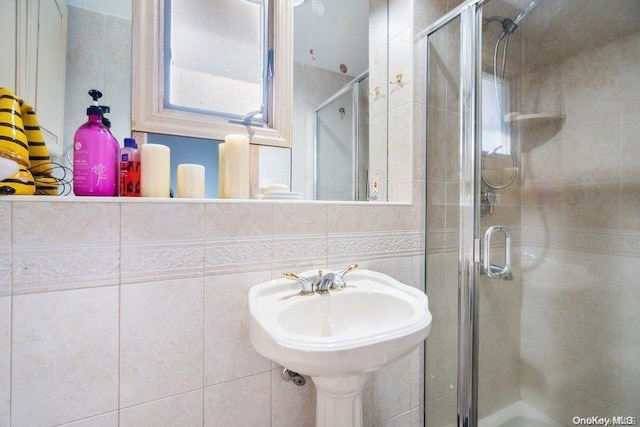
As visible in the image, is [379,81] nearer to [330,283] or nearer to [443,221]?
[443,221]

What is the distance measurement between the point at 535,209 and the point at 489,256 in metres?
0.38

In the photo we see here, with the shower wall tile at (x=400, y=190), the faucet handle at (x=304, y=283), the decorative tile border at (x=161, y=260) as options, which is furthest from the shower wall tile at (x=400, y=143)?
the decorative tile border at (x=161, y=260)

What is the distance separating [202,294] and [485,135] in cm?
124

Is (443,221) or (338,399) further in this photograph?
(443,221)

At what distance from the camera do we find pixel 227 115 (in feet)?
3.31

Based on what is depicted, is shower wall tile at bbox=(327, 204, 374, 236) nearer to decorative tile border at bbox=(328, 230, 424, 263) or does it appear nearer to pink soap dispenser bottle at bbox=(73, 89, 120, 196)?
decorative tile border at bbox=(328, 230, 424, 263)

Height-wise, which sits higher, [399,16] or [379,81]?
[399,16]

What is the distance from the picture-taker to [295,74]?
1150 mm

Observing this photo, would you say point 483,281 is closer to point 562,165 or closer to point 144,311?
point 562,165

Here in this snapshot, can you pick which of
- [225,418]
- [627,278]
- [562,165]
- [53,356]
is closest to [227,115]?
[53,356]

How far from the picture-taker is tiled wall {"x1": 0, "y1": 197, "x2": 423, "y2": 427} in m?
0.62

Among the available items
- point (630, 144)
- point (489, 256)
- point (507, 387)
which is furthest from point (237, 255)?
point (630, 144)

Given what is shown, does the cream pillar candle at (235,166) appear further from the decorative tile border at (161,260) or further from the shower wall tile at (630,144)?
the shower wall tile at (630,144)

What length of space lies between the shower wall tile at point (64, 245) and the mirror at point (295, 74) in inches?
11.0
